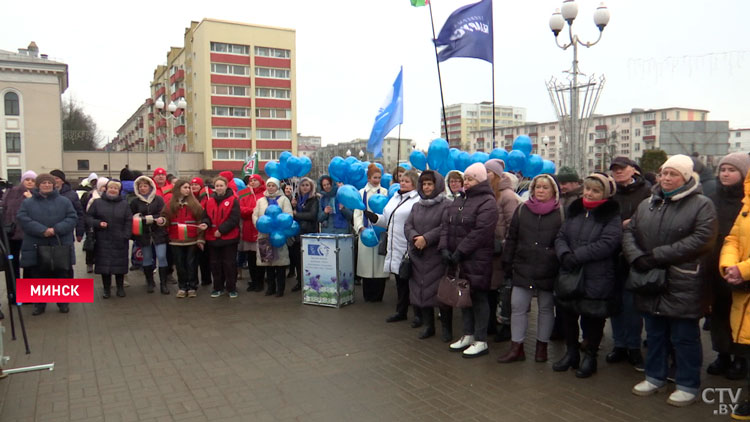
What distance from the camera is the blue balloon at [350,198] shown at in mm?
7387

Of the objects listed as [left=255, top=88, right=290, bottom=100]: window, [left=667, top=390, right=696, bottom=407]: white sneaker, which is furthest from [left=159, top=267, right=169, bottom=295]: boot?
[left=255, top=88, right=290, bottom=100]: window

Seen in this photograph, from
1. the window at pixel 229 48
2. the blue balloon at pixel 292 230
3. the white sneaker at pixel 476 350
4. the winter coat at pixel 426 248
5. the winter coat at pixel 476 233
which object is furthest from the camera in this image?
the window at pixel 229 48

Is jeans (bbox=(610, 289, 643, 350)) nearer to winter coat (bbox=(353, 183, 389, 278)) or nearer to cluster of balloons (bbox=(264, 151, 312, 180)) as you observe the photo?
winter coat (bbox=(353, 183, 389, 278))

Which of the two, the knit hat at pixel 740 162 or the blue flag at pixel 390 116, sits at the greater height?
the blue flag at pixel 390 116

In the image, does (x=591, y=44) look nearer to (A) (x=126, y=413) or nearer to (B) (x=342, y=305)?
(B) (x=342, y=305)

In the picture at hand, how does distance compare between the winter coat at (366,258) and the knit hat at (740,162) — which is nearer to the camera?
the knit hat at (740,162)

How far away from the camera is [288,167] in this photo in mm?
8656

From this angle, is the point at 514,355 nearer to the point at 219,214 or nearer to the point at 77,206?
the point at 219,214

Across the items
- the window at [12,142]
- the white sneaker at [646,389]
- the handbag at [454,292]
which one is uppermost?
the window at [12,142]

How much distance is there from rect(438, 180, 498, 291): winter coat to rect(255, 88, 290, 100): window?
67.9 m

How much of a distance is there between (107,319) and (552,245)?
19.6 feet

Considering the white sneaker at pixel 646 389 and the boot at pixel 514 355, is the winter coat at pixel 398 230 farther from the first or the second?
the white sneaker at pixel 646 389

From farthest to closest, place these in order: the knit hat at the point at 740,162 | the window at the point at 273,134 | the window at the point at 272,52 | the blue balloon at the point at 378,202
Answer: the window at the point at 272,52, the window at the point at 273,134, the blue balloon at the point at 378,202, the knit hat at the point at 740,162
